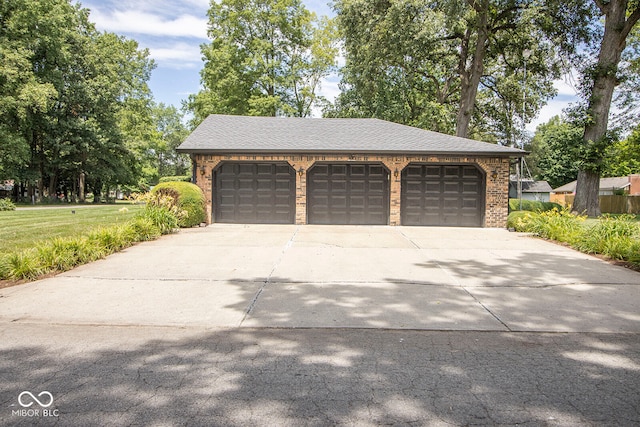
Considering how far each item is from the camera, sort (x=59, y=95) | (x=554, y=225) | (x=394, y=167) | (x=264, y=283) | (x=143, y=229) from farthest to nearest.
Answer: (x=59, y=95), (x=394, y=167), (x=554, y=225), (x=143, y=229), (x=264, y=283)

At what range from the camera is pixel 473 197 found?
1385 centimetres

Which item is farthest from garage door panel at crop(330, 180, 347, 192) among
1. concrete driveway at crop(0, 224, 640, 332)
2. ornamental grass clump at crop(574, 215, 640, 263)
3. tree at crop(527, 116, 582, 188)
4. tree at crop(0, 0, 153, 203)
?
tree at crop(527, 116, 582, 188)

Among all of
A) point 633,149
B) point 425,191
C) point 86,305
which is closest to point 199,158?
point 425,191

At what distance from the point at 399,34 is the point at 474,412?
18.7 m

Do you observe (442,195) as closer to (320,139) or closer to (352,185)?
(352,185)

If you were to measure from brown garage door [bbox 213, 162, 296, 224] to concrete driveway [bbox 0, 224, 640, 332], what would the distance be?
16.4 feet

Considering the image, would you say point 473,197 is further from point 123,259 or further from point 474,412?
point 474,412

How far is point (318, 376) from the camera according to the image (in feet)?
9.28

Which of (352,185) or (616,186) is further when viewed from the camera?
(616,186)

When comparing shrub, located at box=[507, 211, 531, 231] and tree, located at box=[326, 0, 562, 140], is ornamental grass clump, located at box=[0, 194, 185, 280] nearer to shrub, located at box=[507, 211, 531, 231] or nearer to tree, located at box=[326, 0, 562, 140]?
shrub, located at box=[507, 211, 531, 231]

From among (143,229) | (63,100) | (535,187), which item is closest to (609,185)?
(535,187)

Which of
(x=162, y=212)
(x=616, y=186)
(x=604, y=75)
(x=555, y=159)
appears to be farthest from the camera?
(x=555, y=159)

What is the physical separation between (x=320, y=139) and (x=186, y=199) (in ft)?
17.9

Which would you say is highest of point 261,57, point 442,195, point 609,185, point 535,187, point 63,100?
point 261,57
